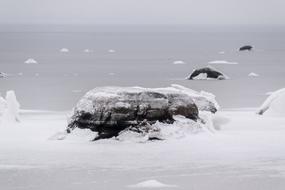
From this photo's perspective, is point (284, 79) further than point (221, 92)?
Yes

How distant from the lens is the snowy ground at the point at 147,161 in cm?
1562

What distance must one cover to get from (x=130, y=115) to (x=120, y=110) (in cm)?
27

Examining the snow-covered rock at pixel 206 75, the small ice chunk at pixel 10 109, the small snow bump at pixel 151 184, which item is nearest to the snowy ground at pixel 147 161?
the small snow bump at pixel 151 184

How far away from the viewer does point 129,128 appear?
2009cm

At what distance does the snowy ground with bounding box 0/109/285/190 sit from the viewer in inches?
615

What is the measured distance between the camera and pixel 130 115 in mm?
20141

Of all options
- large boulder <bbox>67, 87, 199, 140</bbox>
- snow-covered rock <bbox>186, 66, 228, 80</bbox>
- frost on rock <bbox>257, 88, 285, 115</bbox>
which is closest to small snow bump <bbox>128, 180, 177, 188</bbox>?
large boulder <bbox>67, 87, 199, 140</bbox>

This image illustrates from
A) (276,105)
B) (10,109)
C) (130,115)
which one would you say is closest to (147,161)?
(130,115)

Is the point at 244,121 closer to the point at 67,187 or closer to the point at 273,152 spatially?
the point at 273,152

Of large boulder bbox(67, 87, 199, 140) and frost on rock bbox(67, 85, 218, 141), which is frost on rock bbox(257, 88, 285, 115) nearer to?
frost on rock bbox(67, 85, 218, 141)

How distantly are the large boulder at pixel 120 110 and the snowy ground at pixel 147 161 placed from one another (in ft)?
1.36

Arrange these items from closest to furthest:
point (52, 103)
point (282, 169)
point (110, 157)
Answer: point (282, 169)
point (110, 157)
point (52, 103)

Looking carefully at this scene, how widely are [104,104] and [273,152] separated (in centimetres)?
405

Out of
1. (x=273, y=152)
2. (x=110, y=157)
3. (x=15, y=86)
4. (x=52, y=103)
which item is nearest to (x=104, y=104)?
(x=110, y=157)
